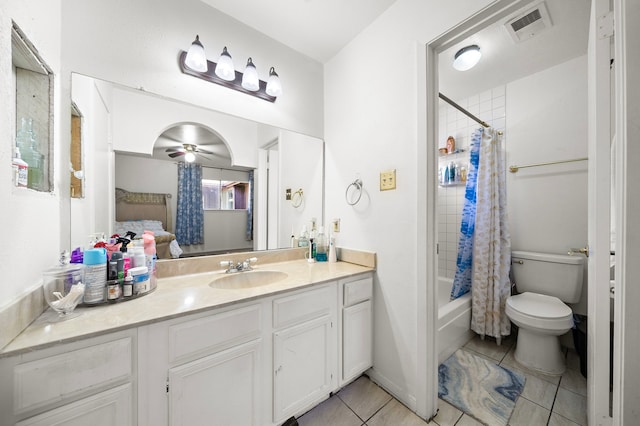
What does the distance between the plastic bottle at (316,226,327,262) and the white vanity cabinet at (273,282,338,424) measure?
0.45 m

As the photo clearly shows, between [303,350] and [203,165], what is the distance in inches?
49.4

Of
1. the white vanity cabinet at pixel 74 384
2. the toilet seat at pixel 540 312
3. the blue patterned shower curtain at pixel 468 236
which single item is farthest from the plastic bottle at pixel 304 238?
the toilet seat at pixel 540 312

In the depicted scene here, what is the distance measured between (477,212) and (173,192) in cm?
245

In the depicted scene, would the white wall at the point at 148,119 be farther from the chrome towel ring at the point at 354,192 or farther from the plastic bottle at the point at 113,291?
the chrome towel ring at the point at 354,192

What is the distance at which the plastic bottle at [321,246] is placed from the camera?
1.77 metres

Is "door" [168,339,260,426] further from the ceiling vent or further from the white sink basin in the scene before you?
the ceiling vent

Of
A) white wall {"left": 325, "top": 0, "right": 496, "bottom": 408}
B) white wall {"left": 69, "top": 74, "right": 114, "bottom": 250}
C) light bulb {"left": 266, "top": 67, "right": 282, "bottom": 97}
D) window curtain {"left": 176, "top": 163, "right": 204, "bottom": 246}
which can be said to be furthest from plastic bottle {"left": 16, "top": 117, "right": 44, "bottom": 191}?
white wall {"left": 325, "top": 0, "right": 496, "bottom": 408}

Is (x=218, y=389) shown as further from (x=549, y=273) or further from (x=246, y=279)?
(x=549, y=273)

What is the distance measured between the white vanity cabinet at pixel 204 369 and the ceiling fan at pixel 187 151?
97 centimetres

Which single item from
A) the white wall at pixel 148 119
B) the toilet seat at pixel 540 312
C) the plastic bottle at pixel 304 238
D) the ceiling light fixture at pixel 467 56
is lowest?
the toilet seat at pixel 540 312

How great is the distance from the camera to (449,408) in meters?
1.34

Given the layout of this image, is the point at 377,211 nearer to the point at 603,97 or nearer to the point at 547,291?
the point at 603,97

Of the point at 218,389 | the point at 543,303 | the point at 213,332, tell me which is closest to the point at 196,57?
the point at 213,332

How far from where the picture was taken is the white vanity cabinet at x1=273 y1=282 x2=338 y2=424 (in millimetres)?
1108
